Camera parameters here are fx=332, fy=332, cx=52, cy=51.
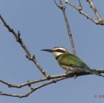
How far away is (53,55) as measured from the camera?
7211mm

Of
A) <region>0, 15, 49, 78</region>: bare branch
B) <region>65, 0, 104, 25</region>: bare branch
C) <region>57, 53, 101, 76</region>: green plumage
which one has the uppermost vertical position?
<region>57, 53, 101, 76</region>: green plumage

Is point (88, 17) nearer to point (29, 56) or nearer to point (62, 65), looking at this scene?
point (29, 56)

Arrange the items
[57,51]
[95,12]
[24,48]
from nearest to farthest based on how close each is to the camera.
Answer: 1. [24,48]
2. [95,12]
3. [57,51]

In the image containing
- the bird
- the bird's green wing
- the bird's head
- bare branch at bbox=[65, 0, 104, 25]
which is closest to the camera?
bare branch at bbox=[65, 0, 104, 25]

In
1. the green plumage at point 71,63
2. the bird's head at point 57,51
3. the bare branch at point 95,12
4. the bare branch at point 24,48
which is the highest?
the bird's head at point 57,51

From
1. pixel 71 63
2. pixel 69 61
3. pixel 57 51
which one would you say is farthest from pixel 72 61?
pixel 57 51

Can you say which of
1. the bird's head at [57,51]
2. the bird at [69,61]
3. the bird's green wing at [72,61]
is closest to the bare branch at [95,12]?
the bird at [69,61]

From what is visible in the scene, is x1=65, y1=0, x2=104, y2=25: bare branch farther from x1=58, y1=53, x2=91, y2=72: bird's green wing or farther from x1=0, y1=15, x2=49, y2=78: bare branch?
x1=58, y1=53, x2=91, y2=72: bird's green wing

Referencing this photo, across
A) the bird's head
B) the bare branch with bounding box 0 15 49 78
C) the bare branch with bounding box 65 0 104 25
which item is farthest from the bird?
the bare branch with bounding box 0 15 49 78

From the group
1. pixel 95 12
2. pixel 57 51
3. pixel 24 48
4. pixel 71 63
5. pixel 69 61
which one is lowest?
pixel 24 48

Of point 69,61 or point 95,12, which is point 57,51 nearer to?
point 69,61

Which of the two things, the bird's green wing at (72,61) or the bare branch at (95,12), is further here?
the bird's green wing at (72,61)

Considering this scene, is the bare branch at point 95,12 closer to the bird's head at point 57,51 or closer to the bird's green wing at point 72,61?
the bird's green wing at point 72,61

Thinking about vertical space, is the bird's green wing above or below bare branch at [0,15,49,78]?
above
